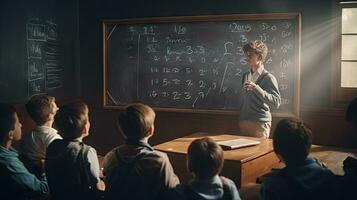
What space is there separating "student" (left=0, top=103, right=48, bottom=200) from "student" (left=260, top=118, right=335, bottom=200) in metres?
1.24

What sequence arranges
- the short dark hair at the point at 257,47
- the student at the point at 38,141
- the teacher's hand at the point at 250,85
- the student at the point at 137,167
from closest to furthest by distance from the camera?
the student at the point at 137,167
the student at the point at 38,141
the teacher's hand at the point at 250,85
the short dark hair at the point at 257,47

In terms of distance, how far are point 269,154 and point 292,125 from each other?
1110 mm

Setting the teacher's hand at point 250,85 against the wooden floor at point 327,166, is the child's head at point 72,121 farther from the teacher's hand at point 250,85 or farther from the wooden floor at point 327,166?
the teacher's hand at point 250,85

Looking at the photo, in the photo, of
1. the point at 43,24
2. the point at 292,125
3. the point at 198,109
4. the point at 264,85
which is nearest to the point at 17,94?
the point at 43,24

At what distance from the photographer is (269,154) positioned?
3295 millimetres

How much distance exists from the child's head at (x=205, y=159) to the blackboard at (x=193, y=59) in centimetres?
272

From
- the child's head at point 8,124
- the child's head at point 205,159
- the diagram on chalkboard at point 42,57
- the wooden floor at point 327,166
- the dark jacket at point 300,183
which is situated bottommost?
the wooden floor at point 327,166

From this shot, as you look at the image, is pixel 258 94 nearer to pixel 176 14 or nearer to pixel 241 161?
pixel 241 161

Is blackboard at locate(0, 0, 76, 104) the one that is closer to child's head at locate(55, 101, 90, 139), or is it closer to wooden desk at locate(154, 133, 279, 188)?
wooden desk at locate(154, 133, 279, 188)

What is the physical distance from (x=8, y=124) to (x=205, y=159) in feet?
3.93

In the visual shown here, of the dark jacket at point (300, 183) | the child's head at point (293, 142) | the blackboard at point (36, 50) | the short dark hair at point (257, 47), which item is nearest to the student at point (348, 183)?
the dark jacket at point (300, 183)

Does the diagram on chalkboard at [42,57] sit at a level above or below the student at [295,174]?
above

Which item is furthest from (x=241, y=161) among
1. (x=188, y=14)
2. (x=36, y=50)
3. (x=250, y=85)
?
(x=36, y=50)

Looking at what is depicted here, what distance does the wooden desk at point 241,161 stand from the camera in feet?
9.84
